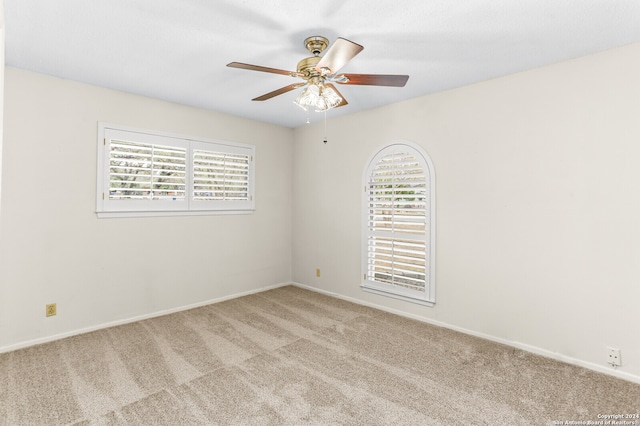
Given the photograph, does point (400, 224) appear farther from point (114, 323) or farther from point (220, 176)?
point (114, 323)

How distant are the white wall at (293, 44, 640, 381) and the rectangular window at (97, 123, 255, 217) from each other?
1.76m

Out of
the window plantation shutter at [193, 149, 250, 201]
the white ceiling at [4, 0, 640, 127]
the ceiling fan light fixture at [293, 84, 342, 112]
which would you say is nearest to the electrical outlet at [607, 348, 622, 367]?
the white ceiling at [4, 0, 640, 127]

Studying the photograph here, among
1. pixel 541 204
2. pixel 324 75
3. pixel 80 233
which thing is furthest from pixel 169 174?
pixel 541 204

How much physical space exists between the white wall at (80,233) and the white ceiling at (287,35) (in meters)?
0.30

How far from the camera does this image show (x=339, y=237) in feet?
14.4

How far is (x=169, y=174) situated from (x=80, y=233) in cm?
101

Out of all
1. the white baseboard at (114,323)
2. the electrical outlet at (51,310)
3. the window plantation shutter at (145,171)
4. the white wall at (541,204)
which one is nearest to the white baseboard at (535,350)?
the white wall at (541,204)

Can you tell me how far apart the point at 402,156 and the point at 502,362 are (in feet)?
6.89

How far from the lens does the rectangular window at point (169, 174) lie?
3.39m

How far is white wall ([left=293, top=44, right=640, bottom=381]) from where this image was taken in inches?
97.1

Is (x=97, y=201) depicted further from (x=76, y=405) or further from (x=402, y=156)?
(x=402, y=156)

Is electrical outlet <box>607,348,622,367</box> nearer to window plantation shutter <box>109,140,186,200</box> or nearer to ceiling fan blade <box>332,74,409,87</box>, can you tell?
ceiling fan blade <box>332,74,409,87</box>

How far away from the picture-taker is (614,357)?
8.16 feet

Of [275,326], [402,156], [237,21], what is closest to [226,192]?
[275,326]
